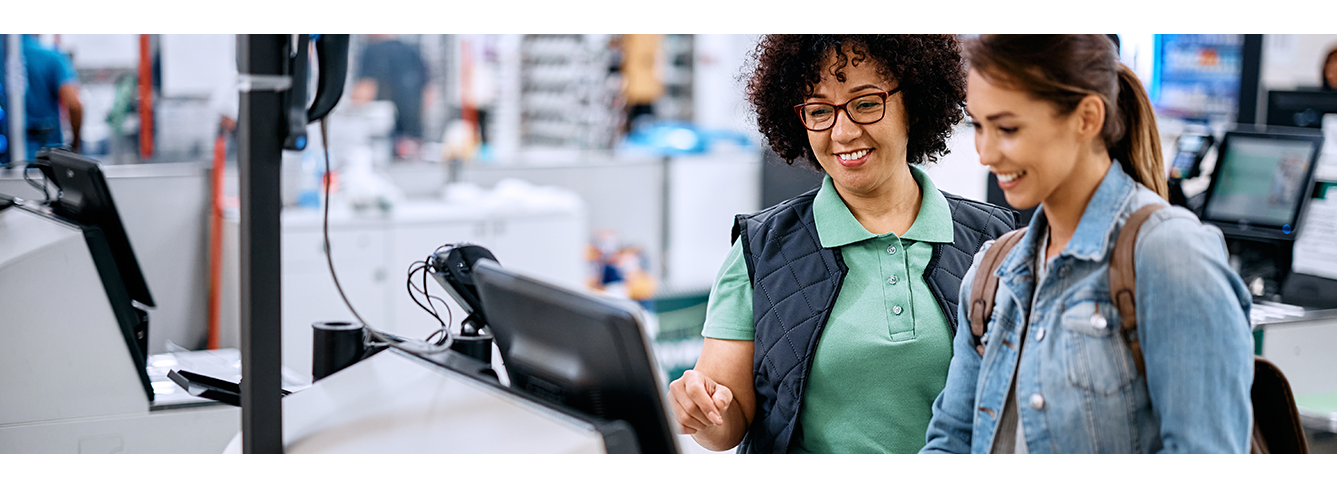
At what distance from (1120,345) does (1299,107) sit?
359cm

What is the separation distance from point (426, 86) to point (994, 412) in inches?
335

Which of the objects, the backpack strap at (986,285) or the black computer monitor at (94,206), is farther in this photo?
the black computer monitor at (94,206)

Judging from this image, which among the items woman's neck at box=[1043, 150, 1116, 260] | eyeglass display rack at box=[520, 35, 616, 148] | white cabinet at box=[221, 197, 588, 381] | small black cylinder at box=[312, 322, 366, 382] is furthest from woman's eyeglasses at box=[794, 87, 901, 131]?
eyeglass display rack at box=[520, 35, 616, 148]

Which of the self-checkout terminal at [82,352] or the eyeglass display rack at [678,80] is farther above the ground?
the eyeglass display rack at [678,80]

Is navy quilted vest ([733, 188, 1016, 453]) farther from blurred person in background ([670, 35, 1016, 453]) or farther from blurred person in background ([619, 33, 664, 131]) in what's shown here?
blurred person in background ([619, 33, 664, 131])

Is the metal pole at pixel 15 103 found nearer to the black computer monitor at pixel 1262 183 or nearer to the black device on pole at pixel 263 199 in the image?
the black device on pole at pixel 263 199

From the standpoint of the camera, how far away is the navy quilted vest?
1.70 m

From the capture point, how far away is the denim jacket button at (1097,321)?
112 centimetres

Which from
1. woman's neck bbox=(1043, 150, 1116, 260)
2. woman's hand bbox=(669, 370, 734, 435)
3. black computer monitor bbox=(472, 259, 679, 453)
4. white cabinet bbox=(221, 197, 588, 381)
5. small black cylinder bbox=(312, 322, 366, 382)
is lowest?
white cabinet bbox=(221, 197, 588, 381)

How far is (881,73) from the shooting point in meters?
1.73

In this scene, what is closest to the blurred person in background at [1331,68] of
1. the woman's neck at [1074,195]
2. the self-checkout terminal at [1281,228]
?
the self-checkout terminal at [1281,228]

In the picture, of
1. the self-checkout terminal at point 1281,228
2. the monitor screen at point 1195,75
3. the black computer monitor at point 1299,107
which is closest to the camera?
the self-checkout terminal at point 1281,228

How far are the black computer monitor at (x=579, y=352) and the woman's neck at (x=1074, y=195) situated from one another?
490mm

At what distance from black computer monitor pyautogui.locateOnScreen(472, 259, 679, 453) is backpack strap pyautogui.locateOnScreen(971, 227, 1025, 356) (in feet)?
1.48
